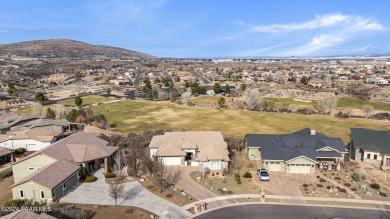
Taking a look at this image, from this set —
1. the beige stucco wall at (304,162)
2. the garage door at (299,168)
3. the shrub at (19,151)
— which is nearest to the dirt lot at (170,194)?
the garage door at (299,168)

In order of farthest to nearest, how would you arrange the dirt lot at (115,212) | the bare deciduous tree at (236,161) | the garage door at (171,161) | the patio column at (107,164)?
the garage door at (171,161) < the bare deciduous tree at (236,161) < the patio column at (107,164) < the dirt lot at (115,212)

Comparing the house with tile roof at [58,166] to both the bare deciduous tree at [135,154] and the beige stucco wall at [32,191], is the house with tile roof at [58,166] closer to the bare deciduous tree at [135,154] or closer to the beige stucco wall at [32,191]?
the beige stucco wall at [32,191]

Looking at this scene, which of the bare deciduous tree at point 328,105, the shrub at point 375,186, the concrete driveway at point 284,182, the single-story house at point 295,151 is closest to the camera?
the concrete driveway at point 284,182

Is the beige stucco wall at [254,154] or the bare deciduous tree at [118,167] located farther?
the beige stucco wall at [254,154]

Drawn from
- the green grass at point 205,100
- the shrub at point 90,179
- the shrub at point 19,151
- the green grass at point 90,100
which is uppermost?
the green grass at point 90,100

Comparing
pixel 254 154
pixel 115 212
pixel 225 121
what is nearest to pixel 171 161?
pixel 254 154

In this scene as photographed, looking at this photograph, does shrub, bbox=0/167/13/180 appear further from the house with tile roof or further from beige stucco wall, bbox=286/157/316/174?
beige stucco wall, bbox=286/157/316/174

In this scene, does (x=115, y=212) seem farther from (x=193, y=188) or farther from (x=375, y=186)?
(x=375, y=186)
